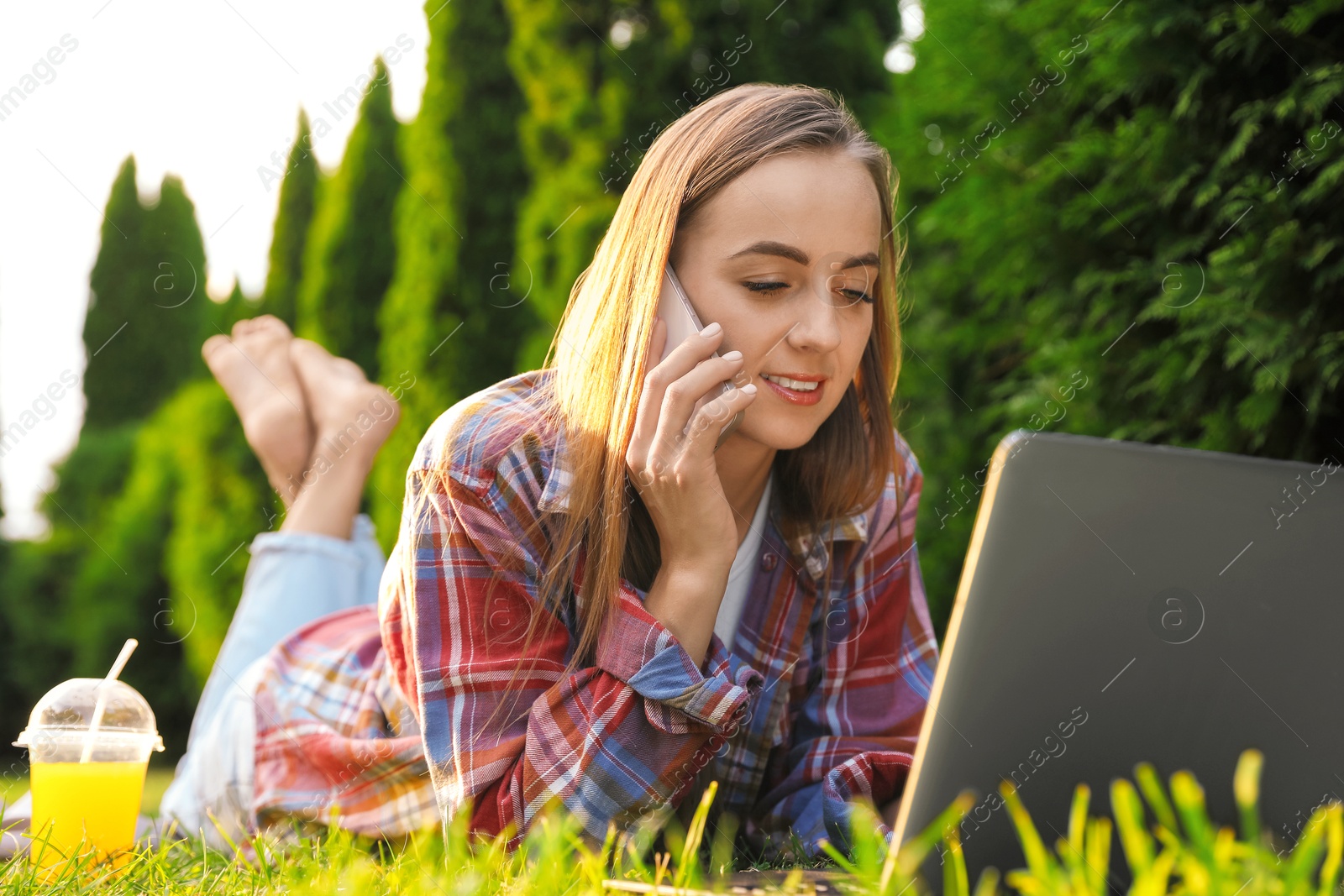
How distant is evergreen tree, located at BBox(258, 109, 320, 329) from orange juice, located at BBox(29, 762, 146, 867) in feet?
18.6

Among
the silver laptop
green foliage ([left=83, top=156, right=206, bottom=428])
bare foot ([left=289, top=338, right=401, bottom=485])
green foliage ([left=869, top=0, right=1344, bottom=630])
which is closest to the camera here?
the silver laptop

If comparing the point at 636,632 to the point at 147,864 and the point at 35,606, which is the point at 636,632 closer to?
the point at 147,864

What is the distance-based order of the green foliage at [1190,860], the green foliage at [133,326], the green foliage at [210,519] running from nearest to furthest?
the green foliage at [1190,860] < the green foliage at [210,519] < the green foliage at [133,326]

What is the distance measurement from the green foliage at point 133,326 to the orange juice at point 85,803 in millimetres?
6229

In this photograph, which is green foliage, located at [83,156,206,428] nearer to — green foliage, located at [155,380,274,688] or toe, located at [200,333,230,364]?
green foliage, located at [155,380,274,688]

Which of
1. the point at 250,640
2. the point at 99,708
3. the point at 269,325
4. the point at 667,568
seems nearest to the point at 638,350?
the point at 667,568

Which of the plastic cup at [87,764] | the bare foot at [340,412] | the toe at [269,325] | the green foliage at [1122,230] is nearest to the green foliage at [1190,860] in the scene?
the plastic cup at [87,764]

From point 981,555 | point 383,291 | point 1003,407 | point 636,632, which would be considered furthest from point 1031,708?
point 383,291

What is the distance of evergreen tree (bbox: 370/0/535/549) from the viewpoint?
5805 mm

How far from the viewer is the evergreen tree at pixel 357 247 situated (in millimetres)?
6660

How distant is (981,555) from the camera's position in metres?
1.04

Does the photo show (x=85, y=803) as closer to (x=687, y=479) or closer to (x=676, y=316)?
(x=687, y=479)

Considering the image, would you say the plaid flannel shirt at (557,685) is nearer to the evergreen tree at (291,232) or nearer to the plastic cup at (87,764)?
the plastic cup at (87,764)

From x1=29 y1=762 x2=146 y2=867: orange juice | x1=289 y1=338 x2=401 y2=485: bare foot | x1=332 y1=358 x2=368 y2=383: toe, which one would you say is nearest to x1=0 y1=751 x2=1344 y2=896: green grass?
x1=29 y1=762 x2=146 y2=867: orange juice
